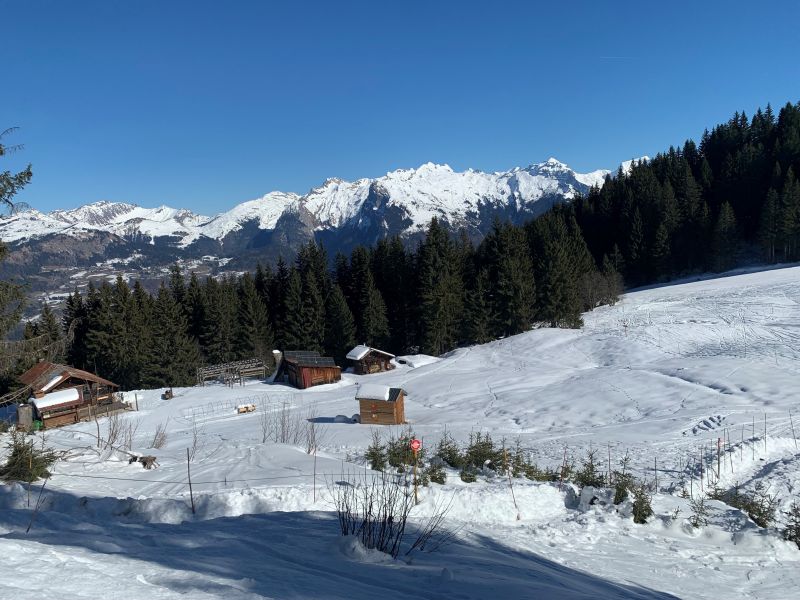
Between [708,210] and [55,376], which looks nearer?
[55,376]

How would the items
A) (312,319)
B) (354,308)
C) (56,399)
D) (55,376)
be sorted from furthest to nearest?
1. (354,308)
2. (312,319)
3. (55,376)
4. (56,399)

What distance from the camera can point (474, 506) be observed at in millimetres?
8914

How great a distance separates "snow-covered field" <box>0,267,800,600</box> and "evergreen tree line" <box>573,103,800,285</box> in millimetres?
40010

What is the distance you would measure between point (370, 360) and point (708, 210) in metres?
56.9

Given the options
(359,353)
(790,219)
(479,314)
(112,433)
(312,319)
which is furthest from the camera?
(790,219)

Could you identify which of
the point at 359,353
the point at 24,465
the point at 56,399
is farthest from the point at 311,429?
the point at 359,353

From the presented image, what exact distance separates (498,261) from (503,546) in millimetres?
45192

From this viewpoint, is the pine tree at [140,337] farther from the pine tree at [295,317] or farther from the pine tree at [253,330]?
the pine tree at [295,317]

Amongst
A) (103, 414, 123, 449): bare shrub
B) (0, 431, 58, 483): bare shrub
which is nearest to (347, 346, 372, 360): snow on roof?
(103, 414, 123, 449): bare shrub

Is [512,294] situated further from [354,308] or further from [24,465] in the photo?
[24,465]

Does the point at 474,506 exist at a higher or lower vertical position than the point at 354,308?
lower

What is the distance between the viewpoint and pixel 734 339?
33.0 meters

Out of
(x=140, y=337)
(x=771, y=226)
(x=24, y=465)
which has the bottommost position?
(x=24, y=465)

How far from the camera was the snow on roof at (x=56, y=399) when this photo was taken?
102ft
